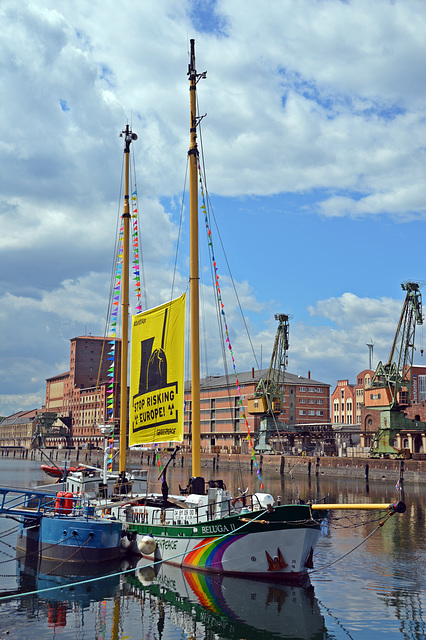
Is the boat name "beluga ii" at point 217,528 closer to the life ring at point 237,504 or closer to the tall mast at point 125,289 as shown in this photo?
the life ring at point 237,504

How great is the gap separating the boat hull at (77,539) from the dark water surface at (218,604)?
663 mm

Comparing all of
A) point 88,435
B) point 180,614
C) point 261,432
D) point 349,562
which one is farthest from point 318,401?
point 180,614

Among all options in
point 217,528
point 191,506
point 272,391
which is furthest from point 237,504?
point 272,391

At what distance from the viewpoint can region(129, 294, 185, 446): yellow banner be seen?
105 feet

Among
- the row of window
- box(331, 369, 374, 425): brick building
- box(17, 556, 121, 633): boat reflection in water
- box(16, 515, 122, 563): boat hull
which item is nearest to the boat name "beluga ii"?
box(17, 556, 121, 633): boat reflection in water

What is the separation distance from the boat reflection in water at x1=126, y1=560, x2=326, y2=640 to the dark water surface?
0.04 metres

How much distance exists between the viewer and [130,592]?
25.6 metres

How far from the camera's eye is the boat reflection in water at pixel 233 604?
830 inches

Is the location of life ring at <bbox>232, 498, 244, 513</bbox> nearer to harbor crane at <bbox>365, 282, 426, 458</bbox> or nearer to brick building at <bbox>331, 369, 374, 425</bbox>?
harbor crane at <bbox>365, 282, 426, 458</bbox>

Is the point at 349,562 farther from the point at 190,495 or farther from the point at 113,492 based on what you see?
the point at 113,492

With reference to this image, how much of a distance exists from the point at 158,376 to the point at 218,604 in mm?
13408

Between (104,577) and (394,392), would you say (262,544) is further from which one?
(394,392)

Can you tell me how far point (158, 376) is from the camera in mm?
33594

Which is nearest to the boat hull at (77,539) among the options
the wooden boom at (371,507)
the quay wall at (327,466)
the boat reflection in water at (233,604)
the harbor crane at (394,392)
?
the boat reflection in water at (233,604)
